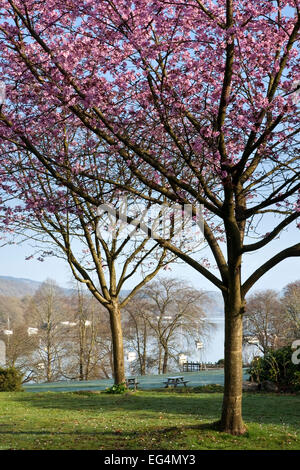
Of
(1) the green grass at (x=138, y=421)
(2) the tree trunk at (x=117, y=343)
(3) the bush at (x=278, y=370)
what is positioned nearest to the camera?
(1) the green grass at (x=138, y=421)

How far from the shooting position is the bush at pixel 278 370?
519 inches

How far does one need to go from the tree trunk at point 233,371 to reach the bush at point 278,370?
280 inches

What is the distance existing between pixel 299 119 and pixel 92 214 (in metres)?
7.51

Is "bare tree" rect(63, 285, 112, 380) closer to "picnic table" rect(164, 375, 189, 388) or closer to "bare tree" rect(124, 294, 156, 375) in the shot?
"bare tree" rect(124, 294, 156, 375)

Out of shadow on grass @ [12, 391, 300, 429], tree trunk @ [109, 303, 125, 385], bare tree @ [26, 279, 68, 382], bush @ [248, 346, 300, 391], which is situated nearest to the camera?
shadow on grass @ [12, 391, 300, 429]

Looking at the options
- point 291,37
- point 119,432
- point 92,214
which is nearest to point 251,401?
point 119,432

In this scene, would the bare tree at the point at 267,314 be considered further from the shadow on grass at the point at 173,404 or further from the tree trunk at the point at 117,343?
the shadow on grass at the point at 173,404

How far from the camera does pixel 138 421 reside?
8156mm

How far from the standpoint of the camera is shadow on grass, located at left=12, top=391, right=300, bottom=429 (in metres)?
9.15

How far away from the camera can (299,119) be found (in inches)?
255

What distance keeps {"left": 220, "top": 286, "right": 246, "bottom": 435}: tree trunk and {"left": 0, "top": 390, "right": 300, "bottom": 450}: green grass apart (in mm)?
188

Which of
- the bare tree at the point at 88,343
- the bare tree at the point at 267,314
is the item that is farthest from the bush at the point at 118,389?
the bare tree at the point at 88,343

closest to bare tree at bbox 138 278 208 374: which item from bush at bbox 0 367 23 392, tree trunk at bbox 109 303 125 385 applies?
bush at bbox 0 367 23 392

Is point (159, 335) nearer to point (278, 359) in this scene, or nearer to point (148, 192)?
point (278, 359)
